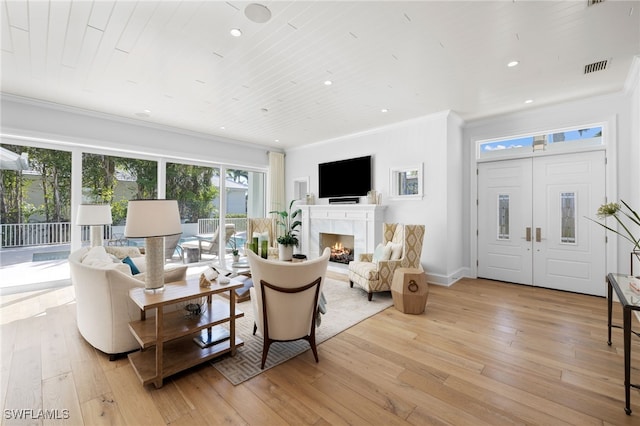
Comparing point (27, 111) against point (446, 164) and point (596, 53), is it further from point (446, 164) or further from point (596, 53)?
point (596, 53)

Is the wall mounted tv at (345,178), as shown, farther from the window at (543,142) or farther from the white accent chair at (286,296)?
the white accent chair at (286,296)

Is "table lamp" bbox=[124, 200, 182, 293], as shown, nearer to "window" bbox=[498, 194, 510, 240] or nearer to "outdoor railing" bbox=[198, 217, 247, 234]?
"outdoor railing" bbox=[198, 217, 247, 234]

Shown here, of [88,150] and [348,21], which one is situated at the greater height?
[348,21]

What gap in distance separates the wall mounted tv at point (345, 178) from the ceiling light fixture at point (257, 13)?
12.0 ft

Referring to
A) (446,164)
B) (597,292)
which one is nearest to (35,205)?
(446,164)

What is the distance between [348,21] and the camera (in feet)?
7.61

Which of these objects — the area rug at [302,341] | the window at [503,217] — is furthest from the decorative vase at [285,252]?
the window at [503,217]

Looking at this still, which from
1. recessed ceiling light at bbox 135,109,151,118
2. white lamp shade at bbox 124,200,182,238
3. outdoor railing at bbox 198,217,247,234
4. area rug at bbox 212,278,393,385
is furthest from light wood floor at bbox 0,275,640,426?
recessed ceiling light at bbox 135,109,151,118

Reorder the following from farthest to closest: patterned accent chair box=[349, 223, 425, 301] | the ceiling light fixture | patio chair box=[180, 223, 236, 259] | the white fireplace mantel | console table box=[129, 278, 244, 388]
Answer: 1. patio chair box=[180, 223, 236, 259]
2. the white fireplace mantel
3. patterned accent chair box=[349, 223, 425, 301]
4. the ceiling light fixture
5. console table box=[129, 278, 244, 388]

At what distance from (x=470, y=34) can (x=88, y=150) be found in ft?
19.2

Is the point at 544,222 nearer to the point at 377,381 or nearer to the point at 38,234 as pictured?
the point at 377,381

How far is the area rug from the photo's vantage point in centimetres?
226

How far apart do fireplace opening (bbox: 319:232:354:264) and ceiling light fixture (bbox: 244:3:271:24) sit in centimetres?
440

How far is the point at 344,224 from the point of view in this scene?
19.0 feet
